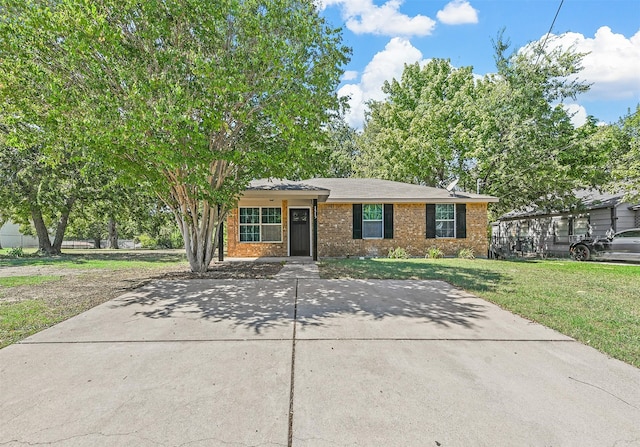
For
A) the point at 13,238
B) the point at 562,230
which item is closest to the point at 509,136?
the point at 562,230

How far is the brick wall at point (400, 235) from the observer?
1362 centimetres

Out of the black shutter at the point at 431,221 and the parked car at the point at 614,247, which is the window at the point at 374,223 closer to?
the black shutter at the point at 431,221

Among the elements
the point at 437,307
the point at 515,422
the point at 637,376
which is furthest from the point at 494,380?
the point at 437,307

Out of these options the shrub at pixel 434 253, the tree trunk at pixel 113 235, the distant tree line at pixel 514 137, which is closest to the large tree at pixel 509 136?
the distant tree line at pixel 514 137

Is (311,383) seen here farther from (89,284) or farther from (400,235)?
(400,235)

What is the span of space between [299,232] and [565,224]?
14676mm

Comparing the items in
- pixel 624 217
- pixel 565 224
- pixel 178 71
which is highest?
pixel 178 71

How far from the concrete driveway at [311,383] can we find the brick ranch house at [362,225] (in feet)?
29.0

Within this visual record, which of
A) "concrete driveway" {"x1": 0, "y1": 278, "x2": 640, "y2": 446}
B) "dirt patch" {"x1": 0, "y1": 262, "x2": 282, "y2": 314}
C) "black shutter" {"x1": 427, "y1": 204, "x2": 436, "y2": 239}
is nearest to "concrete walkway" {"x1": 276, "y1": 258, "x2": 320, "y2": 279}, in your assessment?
"dirt patch" {"x1": 0, "y1": 262, "x2": 282, "y2": 314}

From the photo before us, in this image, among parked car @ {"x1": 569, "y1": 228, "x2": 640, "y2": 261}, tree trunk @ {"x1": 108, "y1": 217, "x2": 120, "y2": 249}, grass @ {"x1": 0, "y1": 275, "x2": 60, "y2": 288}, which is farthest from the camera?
tree trunk @ {"x1": 108, "y1": 217, "x2": 120, "y2": 249}

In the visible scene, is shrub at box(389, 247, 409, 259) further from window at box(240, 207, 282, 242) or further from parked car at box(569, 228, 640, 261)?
parked car at box(569, 228, 640, 261)

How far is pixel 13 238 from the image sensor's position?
27734 mm

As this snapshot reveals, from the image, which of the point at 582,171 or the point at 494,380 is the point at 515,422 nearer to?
the point at 494,380

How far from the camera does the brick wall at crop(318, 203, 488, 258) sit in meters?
13.6
